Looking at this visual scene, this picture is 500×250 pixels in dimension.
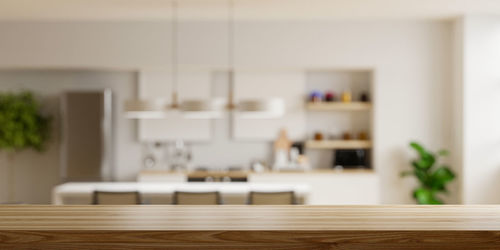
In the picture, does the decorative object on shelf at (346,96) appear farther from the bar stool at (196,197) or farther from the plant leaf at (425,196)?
the bar stool at (196,197)

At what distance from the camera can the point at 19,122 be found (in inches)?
256

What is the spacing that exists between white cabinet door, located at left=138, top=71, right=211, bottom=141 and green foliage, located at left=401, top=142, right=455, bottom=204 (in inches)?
108

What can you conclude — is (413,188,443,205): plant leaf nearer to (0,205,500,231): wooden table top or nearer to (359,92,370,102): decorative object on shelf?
(359,92,370,102): decorative object on shelf

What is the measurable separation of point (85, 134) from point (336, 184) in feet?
10.8

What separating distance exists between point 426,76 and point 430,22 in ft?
2.27

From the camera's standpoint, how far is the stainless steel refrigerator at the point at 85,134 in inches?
256

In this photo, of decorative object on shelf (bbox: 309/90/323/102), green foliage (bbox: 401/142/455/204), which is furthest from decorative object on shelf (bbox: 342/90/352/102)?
green foliage (bbox: 401/142/455/204)

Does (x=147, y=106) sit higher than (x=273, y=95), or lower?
lower

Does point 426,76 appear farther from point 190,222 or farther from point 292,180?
point 190,222

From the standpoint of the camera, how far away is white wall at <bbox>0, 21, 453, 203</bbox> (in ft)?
21.1

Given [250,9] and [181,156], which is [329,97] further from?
[181,156]

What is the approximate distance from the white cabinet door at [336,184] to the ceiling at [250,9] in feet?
6.53

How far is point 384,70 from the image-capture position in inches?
253

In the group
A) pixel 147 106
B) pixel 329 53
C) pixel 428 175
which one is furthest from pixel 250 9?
pixel 428 175
